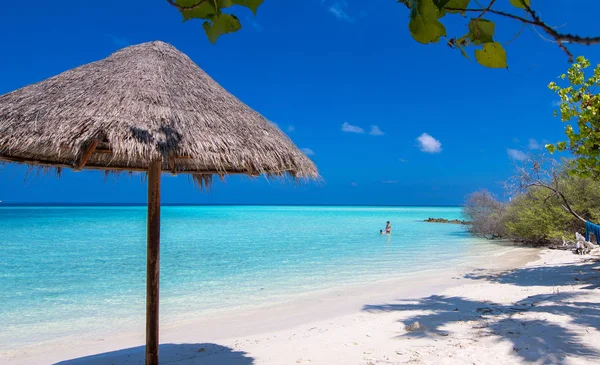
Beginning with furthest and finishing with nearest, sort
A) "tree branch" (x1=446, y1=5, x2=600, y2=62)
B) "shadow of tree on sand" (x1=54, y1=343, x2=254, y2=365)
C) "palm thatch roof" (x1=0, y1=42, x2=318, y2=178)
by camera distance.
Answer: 1. "shadow of tree on sand" (x1=54, y1=343, x2=254, y2=365)
2. "palm thatch roof" (x1=0, y1=42, x2=318, y2=178)
3. "tree branch" (x1=446, y1=5, x2=600, y2=62)

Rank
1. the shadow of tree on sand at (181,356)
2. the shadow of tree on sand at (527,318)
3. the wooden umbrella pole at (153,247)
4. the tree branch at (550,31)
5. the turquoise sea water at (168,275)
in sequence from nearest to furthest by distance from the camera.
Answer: the tree branch at (550,31) < the wooden umbrella pole at (153,247) < the shadow of tree on sand at (527,318) < the shadow of tree on sand at (181,356) < the turquoise sea water at (168,275)

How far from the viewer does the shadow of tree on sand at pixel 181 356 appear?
4.29 metres

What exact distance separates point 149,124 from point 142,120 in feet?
0.19

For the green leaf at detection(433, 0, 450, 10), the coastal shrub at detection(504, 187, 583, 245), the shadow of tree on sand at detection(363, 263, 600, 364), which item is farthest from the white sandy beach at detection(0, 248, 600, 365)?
the coastal shrub at detection(504, 187, 583, 245)

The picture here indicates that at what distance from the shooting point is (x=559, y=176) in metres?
13.5

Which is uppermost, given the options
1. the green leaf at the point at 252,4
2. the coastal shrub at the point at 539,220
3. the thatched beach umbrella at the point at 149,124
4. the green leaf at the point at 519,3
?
the thatched beach umbrella at the point at 149,124

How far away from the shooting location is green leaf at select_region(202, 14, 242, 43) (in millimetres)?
762

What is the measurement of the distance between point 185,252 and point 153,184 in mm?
11782

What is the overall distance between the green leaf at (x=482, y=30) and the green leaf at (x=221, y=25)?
0.41 meters

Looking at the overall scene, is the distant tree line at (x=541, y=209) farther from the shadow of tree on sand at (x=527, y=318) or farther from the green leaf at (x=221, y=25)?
the green leaf at (x=221, y=25)

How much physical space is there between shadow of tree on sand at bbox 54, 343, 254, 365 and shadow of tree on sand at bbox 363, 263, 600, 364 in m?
1.89

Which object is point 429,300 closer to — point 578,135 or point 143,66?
point 578,135

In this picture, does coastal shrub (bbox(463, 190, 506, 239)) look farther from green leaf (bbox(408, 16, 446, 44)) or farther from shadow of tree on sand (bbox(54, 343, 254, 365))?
green leaf (bbox(408, 16, 446, 44))

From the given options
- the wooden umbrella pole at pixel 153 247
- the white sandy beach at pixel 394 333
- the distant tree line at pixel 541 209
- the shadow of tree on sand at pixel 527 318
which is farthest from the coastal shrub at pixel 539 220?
the wooden umbrella pole at pixel 153 247
